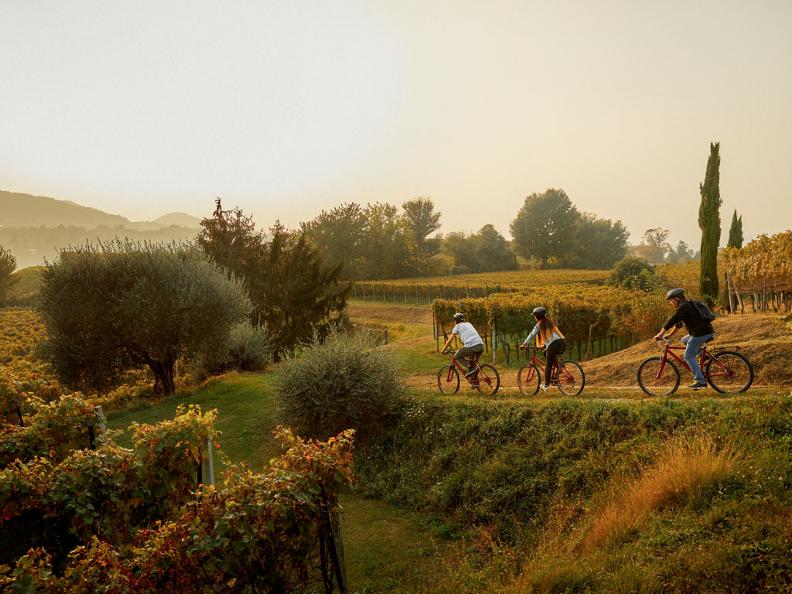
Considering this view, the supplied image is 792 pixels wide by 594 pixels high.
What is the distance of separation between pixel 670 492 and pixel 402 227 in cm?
9291

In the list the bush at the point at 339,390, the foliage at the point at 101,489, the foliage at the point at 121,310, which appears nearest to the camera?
the foliage at the point at 101,489

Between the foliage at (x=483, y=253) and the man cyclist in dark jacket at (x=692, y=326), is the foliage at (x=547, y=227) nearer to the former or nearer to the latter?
the foliage at (x=483, y=253)

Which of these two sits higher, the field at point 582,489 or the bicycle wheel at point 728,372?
the bicycle wheel at point 728,372

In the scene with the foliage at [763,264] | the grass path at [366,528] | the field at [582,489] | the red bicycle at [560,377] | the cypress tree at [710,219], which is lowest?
the grass path at [366,528]

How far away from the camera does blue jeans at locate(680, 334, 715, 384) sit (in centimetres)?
1007

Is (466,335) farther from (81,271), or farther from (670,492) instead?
(81,271)

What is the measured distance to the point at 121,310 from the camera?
18.2 meters

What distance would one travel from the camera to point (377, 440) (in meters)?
12.5

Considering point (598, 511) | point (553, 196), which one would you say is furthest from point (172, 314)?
point (553, 196)

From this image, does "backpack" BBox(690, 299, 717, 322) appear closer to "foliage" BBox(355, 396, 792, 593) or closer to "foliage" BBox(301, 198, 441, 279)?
"foliage" BBox(355, 396, 792, 593)

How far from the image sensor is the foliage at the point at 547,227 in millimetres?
96312

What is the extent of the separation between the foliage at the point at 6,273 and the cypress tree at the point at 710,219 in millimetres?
79594

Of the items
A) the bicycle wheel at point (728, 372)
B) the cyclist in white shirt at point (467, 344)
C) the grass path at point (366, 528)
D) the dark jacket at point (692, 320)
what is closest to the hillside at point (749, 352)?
the bicycle wheel at point (728, 372)

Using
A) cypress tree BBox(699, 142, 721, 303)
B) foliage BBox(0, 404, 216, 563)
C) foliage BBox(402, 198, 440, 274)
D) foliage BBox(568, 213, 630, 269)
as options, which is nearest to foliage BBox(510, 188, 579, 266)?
foliage BBox(568, 213, 630, 269)
